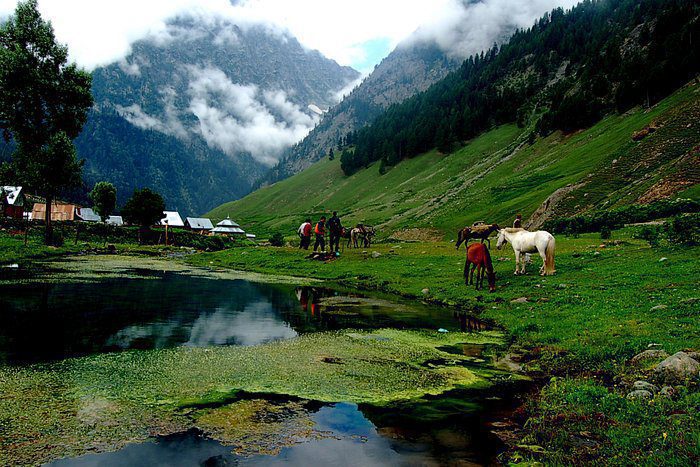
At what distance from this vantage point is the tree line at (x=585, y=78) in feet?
301

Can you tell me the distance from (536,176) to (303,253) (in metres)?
57.1

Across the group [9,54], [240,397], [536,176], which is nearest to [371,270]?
[240,397]

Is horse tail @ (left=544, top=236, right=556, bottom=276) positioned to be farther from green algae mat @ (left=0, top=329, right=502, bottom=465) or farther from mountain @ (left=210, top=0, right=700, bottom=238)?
mountain @ (left=210, top=0, right=700, bottom=238)

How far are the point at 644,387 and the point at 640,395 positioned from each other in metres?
0.59

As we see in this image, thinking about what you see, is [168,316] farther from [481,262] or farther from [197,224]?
[197,224]

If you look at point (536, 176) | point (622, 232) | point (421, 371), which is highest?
point (536, 176)

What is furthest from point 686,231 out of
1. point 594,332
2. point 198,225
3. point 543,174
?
point 198,225

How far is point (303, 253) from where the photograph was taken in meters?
47.9

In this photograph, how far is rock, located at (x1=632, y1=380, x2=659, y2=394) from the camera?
27.9 feet

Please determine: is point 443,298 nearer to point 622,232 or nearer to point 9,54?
point 622,232

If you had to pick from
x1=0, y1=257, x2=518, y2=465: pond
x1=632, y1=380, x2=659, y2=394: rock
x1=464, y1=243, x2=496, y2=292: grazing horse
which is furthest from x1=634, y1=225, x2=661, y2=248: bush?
x1=632, y1=380, x2=659, y2=394: rock

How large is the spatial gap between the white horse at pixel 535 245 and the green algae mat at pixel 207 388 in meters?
13.0

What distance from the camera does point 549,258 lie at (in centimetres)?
2425

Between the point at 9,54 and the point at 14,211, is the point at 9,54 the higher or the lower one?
the higher one
